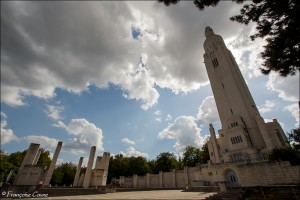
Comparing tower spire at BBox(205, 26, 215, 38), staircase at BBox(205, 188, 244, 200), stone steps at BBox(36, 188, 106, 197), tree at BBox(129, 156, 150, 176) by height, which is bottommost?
staircase at BBox(205, 188, 244, 200)

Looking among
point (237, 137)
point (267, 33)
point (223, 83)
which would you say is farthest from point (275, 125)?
point (267, 33)

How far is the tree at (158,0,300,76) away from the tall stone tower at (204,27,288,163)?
92.9 ft

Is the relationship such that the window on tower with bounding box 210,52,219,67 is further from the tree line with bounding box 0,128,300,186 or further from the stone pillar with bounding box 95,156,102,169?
the stone pillar with bounding box 95,156,102,169

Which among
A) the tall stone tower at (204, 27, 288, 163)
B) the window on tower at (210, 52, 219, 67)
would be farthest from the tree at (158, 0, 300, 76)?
the window on tower at (210, 52, 219, 67)

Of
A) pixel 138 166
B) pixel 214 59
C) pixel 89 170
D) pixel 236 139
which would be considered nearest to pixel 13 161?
pixel 89 170

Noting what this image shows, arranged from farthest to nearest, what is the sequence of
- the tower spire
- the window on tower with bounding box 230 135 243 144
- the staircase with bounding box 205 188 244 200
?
the tower spire → the window on tower with bounding box 230 135 243 144 → the staircase with bounding box 205 188 244 200

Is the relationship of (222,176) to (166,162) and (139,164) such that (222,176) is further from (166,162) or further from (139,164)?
(139,164)

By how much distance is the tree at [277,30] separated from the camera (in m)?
5.41

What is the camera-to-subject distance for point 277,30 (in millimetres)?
6035

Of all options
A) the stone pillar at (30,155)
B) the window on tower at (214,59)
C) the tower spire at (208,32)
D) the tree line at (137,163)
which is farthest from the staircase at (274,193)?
the tower spire at (208,32)

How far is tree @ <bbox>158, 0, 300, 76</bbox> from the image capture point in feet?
17.8

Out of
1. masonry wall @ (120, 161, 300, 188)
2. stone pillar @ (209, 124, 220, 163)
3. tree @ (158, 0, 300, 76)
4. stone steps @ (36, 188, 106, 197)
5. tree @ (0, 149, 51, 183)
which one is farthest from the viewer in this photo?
stone pillar @ (209, 124, 220, 163)

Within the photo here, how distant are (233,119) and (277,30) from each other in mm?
36545

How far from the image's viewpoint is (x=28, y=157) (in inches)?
854
